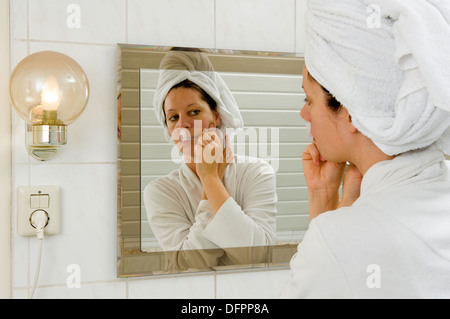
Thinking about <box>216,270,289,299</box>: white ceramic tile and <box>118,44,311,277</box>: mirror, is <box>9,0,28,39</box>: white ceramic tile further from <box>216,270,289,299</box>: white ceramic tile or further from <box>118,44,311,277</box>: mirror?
<box>216,270,289,299</box>: white ceramic tile

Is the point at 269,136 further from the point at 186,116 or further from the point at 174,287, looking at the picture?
the point at 174,287

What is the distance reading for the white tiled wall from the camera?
42.5 inches

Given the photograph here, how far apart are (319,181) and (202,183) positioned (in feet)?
0.96

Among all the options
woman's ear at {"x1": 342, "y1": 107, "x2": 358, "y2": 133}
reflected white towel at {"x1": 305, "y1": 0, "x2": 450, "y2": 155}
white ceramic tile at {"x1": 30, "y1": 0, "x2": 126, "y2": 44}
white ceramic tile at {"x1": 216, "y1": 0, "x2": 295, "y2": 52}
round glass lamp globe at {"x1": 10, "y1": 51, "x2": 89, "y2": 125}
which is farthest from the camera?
white ceramic tile at {"x1": 216, "y1": 0, "x2": 295, "y2": 52}

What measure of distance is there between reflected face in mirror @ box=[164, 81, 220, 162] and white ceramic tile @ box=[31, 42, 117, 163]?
14cm

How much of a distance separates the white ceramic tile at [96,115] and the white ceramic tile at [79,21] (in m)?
0.03

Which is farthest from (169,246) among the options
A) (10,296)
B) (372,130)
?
(372,130)

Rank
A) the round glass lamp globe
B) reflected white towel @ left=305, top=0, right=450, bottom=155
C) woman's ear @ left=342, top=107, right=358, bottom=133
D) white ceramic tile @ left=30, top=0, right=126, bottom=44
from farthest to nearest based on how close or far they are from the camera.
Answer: white ceramic tile @ left=30, top=0, right=126, bottom=44 < the round glass lamp globe < woman's ear @ left=342, top=107, right=358, bottom=133 < reflected white towel @ left=305, top=0, right=450, bottom=155

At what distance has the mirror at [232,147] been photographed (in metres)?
1.12

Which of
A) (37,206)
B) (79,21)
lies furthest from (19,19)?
(37,206)

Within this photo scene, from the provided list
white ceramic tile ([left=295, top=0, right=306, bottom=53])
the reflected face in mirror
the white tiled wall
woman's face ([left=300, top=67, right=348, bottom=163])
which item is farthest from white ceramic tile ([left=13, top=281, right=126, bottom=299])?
white ceramic tile ([left=295, top=0, right=306, bottom=53])

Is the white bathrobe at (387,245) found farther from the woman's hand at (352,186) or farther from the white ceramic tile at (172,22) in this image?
the white ceramic tile at (172,22)

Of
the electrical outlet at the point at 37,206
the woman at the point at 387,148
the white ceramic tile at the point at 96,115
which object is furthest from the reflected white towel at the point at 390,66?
the electrical outlet at the point at 37,206
